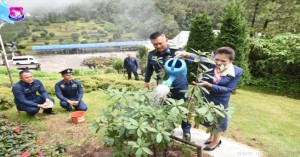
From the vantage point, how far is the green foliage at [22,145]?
3676 mm

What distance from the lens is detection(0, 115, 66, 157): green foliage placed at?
368 cm

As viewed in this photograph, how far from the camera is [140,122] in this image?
8.46 ft

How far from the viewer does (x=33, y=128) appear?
17.3 feet

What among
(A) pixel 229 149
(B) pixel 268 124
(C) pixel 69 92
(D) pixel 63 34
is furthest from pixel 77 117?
(D) pixel 63 34

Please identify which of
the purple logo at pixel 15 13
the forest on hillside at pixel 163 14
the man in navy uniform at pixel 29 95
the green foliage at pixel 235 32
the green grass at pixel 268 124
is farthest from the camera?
the forest on hillside at pixel 163 14

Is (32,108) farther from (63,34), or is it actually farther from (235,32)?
(63,34)

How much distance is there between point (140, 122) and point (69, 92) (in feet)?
12.6

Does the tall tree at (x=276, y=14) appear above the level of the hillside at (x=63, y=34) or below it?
above

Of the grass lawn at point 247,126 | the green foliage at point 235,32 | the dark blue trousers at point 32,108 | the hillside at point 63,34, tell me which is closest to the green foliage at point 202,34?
the green foliage at point 235,32

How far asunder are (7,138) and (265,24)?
13.9 m

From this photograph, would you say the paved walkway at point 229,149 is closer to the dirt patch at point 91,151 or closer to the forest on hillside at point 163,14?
the dirt patch at point 91,151

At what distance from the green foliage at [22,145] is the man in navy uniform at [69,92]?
1.15 m

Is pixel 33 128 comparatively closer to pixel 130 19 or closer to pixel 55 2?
pixel 130 19

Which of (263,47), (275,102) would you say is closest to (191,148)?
(275,102)
